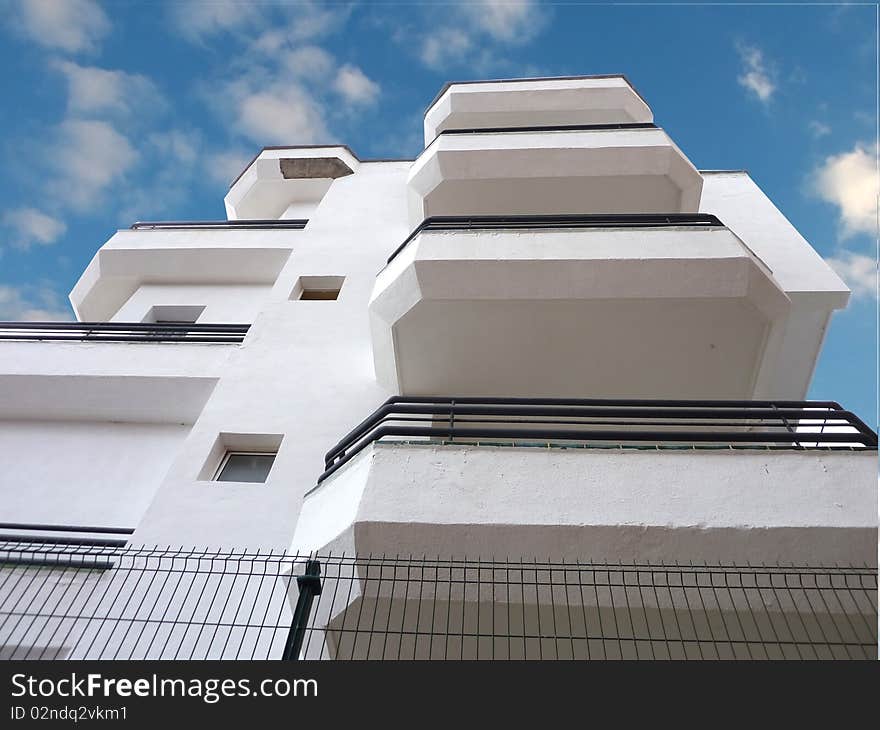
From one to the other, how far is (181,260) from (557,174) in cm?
771

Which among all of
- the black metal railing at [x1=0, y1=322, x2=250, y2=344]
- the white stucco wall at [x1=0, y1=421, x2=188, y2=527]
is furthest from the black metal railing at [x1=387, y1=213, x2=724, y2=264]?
the white stucco wall at [x1=0, y1=421, x2=188, y2=527]

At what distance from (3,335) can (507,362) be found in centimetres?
791

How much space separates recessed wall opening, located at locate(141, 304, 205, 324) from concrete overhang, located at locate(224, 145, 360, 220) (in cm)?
581

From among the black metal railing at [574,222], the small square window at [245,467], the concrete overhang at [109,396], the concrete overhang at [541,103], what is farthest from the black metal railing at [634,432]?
the concrete overhang at [541,103]

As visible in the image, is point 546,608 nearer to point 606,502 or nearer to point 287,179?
point 606,502

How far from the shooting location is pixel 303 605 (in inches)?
180

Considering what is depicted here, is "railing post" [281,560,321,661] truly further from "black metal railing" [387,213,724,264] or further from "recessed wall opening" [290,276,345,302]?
"recessed wall opening" [290,276,345,302]

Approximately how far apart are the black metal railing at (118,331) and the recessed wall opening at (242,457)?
2235 mm

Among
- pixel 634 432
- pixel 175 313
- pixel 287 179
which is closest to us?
pixel 634 432

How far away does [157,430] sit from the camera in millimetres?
9008

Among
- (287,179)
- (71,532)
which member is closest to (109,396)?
(71,532)

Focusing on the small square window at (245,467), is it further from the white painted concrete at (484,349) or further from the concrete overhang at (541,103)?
the concrete overhang at (541,103)

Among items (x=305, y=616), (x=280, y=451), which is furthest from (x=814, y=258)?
(x=305, y=616)
